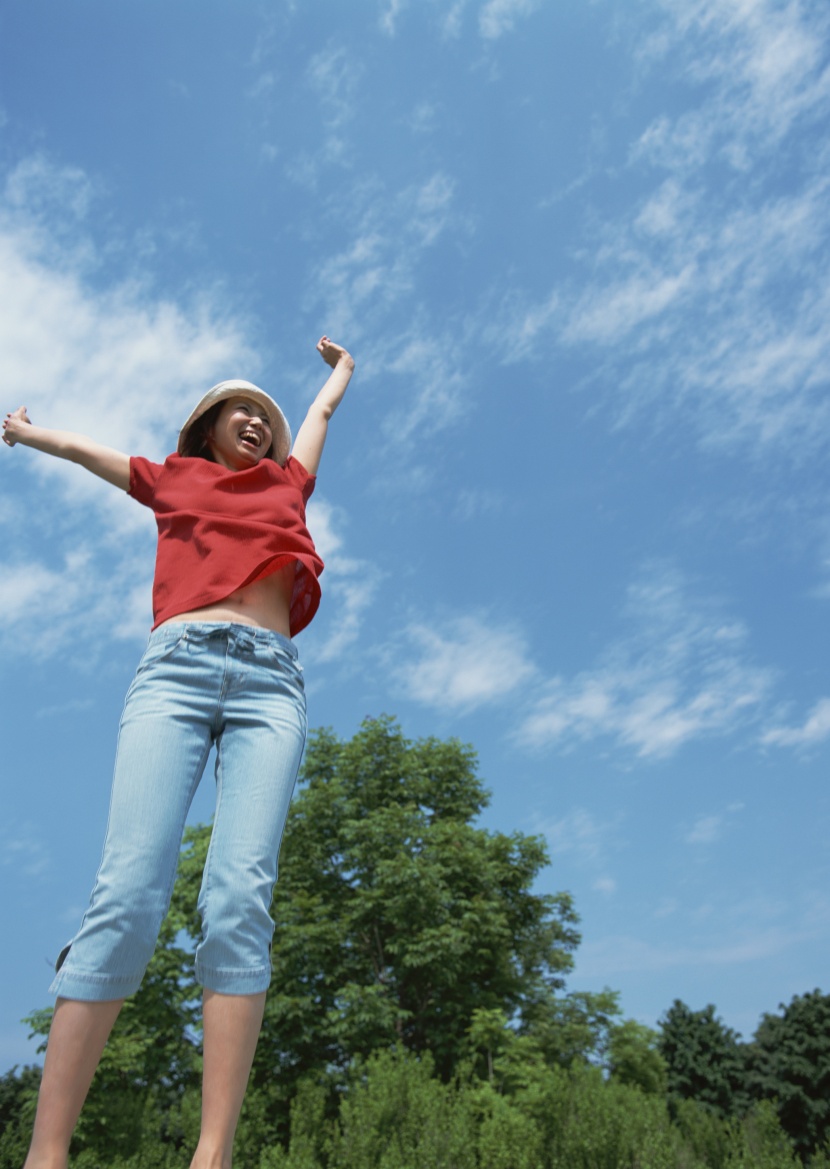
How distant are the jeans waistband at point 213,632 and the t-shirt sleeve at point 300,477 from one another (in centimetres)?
66

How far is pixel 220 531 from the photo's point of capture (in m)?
2.66

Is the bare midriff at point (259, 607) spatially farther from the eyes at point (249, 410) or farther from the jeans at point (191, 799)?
the eyes at point (249, 410)

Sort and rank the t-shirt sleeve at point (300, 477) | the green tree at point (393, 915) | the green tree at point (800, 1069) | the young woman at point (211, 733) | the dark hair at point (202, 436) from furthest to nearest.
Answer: the green tree at point (800, 1069) < the green tree at point (393, 915) < the dark hair at point (202, 436) < the t-shirt sleeve at point (300, 477) < the young woman at point (211, 733)

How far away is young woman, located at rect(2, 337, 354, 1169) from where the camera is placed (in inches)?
77.3

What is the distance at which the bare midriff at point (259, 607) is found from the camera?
8.23 ft

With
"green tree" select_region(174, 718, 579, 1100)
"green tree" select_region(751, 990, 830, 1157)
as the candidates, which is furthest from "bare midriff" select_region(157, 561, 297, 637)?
"green tree" select_region(751, 990, 830, 1157)

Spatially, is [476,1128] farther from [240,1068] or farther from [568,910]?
[240,1068]

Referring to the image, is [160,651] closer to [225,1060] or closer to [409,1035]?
[225,1060]

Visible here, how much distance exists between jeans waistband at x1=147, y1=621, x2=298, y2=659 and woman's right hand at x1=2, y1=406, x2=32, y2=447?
1135 millimetres

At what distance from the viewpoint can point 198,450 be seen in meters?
3.15

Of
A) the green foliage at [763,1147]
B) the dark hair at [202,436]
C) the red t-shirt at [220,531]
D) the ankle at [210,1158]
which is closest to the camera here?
the ankle at [210,1158]

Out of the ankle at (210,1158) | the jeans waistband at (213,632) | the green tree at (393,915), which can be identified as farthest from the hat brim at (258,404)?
the green tree at (393,915)

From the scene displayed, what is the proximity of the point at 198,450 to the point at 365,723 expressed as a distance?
69.2 ft

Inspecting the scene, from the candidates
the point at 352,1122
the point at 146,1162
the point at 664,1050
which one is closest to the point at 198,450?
the point at 352,1122
